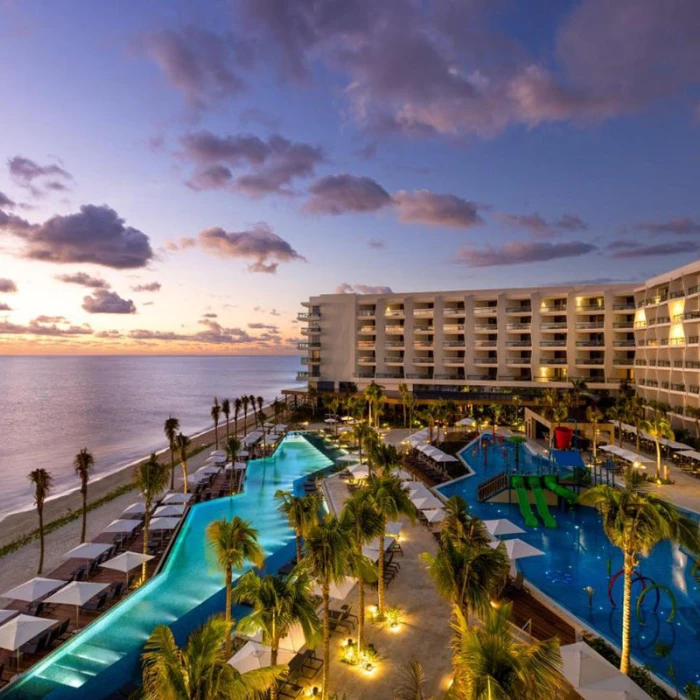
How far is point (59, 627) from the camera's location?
16766 mm

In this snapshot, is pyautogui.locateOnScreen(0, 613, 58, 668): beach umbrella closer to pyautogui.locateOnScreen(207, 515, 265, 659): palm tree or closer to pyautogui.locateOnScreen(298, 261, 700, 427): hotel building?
pyautogui.locateOnScreen(207, 515, 265, 659): palm tree

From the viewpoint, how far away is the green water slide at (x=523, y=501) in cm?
2644

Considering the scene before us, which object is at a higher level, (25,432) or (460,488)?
(460,488)

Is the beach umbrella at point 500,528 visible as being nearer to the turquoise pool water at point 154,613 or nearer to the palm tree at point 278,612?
the turquoise pool water at point 154,613

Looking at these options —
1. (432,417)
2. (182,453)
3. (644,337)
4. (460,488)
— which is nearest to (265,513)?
(182,453)

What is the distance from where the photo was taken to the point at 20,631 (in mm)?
14953

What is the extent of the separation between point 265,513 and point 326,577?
816 inches

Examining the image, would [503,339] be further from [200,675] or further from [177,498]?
[200,675]

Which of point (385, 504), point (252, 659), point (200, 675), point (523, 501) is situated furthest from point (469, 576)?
point (523, 501)

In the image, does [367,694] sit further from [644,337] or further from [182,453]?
[644,337]

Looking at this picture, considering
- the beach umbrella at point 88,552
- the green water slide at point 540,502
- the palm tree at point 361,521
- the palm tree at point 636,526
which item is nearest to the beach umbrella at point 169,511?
the beach umbrella at point 88,552

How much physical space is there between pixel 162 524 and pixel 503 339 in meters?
52.2

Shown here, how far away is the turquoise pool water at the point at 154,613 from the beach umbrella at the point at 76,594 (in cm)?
100

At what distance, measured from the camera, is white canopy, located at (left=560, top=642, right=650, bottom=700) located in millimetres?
10391
